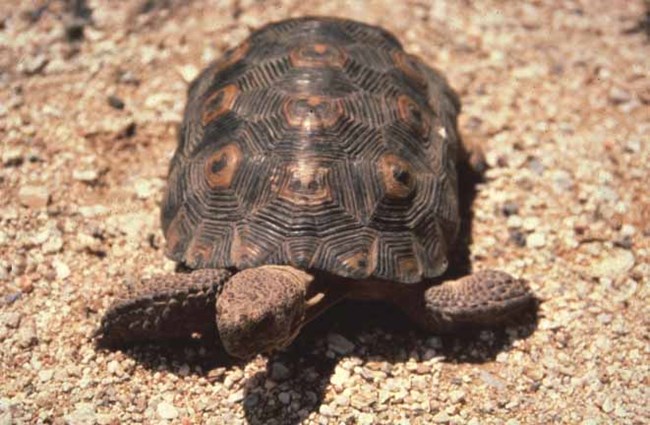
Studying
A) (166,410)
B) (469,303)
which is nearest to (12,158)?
(166,410)

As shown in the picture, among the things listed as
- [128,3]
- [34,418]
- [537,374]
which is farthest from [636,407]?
[128,3]

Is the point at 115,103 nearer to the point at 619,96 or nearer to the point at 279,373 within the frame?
the point at 279,373

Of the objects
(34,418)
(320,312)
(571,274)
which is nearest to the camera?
(34,418)

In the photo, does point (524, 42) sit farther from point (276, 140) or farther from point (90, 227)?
point (90, 227)

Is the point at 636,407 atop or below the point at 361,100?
below

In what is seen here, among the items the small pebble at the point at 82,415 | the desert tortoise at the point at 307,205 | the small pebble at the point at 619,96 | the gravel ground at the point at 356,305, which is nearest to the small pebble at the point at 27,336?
the gravel ground at the point at 356,305

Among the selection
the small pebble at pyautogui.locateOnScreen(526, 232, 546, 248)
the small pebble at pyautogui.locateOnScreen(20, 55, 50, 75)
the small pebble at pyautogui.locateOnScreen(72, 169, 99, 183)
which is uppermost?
the small pebble at pyautogui.locateOnScreen(20, 55, 50, 75)

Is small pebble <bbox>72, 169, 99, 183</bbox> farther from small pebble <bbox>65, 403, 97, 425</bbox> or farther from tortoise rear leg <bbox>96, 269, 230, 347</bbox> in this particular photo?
small pebble <bbox>65, 403, 97, 425</bbox>

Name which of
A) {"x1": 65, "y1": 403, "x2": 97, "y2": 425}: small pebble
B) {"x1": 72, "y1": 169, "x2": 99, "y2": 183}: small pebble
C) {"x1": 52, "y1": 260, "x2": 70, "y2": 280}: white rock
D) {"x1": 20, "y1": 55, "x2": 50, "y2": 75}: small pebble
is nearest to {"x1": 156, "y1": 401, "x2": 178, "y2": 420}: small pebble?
{"x1": 65, "y1": 403, "x2": 97, "y2": 425}: small pebble
